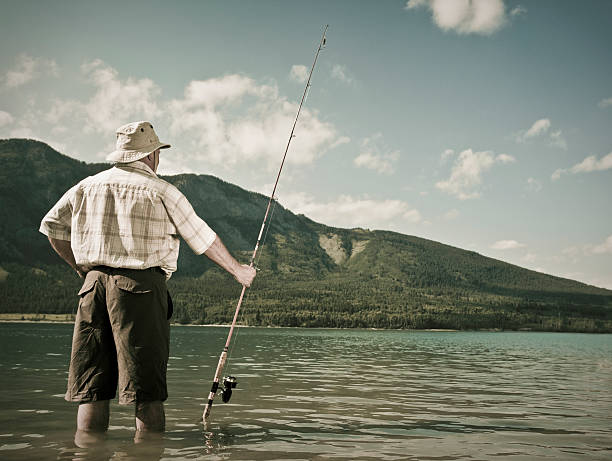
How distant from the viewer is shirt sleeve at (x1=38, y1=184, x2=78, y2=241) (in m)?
4.77

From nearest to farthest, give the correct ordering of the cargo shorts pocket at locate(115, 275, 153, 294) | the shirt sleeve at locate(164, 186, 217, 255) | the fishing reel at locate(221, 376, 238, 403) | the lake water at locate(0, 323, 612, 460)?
the cargo shorts pocket at locate(115, 275, 153, 294), the shirt sleeve at locate(164, 186, 217, 255), the lake water at locate(0, 323, 612, 460), the fishing reel at locate(221, 376, 238, 403)

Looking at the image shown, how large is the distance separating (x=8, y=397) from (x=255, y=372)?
9937 millimetres

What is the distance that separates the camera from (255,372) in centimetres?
2006

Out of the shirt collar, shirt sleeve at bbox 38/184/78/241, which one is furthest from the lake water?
the shirt collar

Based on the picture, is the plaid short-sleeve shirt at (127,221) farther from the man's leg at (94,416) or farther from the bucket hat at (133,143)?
the man's leg at (94,416)

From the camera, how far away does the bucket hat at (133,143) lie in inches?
192

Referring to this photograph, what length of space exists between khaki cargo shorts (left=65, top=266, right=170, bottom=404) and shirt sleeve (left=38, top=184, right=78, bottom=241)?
511 mm

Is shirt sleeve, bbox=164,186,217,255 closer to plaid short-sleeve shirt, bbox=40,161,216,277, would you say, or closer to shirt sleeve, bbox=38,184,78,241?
plaid short-sleeve shirt, bbox=40,161,216,277

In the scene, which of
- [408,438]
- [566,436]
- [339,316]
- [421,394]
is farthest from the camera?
[339,316]

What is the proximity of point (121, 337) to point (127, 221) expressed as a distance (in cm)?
90

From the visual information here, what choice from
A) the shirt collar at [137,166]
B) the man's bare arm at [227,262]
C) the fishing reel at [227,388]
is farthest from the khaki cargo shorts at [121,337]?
the fishing reel at [227,388]

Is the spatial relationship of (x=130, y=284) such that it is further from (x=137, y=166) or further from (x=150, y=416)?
(x=150, y=416)

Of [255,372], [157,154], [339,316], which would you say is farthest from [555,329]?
[157,154]

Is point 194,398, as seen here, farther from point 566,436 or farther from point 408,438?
point 566,436
